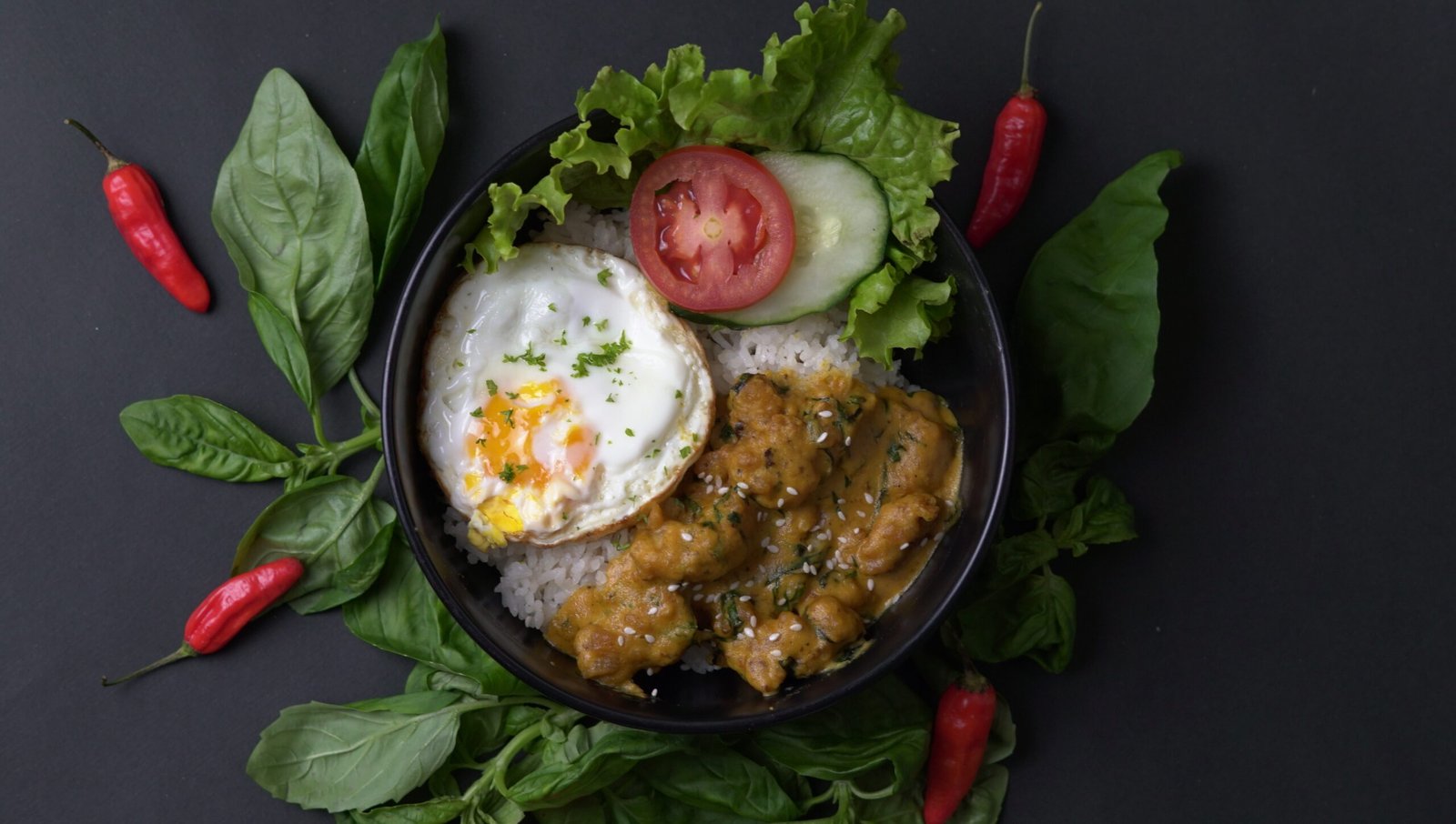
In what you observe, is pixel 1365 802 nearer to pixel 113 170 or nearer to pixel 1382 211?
pixel 1382 211

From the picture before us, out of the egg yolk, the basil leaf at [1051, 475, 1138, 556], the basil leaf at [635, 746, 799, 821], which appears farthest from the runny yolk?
the basil leaf at [1051, 475, 1138, 556]

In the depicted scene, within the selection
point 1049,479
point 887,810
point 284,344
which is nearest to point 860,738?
point 887,810

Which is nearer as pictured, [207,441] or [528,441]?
[528,441]

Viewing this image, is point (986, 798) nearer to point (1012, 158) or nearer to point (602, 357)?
point (602, 357)

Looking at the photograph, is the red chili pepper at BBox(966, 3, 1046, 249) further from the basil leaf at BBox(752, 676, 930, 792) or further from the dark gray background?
the basil leaf at BBox(752, 676, 930, 792)

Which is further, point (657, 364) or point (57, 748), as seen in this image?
point (57, 748)

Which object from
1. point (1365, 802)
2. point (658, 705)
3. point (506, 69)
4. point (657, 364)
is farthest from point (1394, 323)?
point (506, 69)
